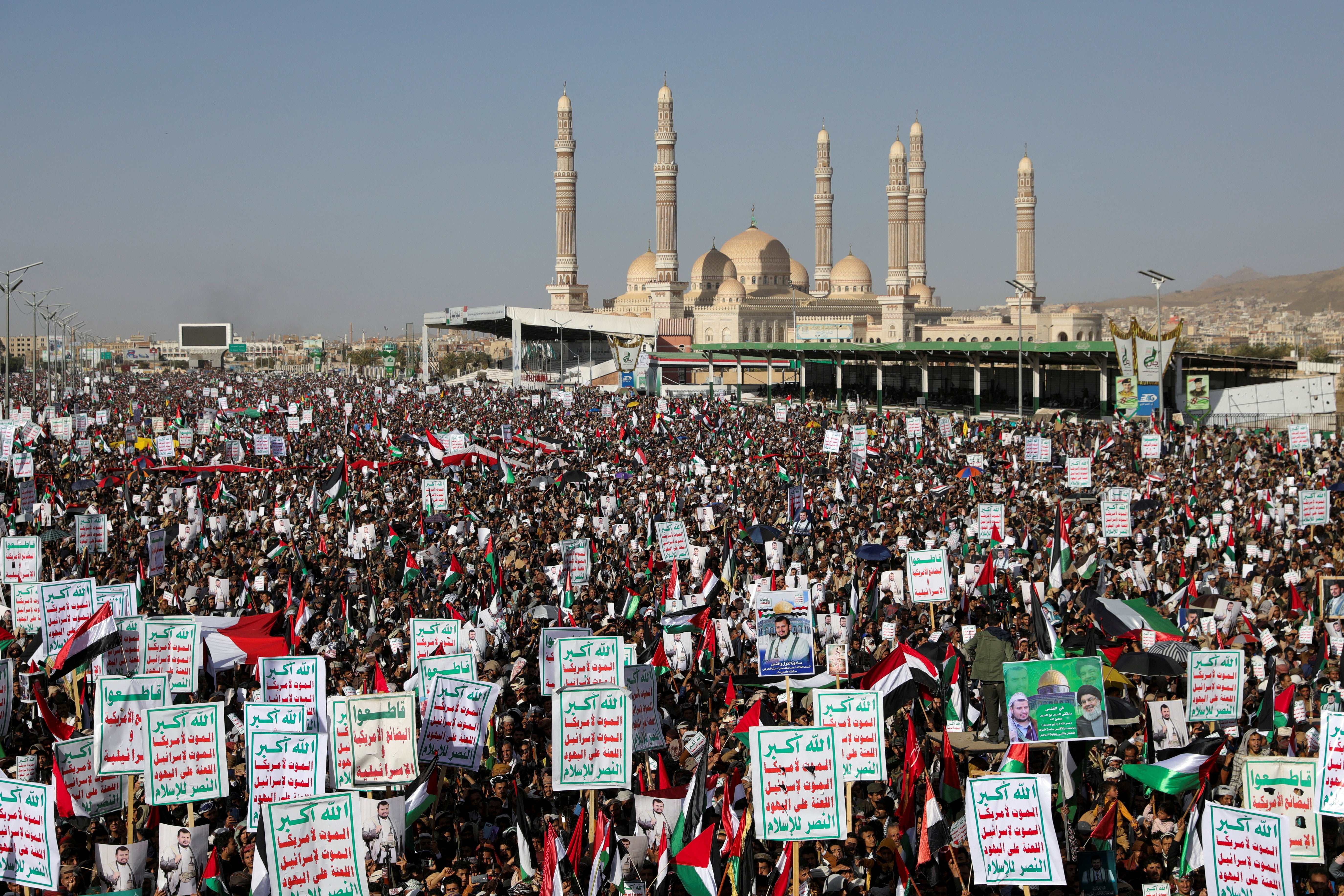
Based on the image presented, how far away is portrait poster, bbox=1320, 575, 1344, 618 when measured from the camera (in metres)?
11.4

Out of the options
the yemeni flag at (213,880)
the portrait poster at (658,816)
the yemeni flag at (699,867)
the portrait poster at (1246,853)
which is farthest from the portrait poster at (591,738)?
the portrait poster at (1246,853)

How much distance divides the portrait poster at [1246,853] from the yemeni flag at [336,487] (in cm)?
1521

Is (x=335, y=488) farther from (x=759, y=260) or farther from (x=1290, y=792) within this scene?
(x=759, y=260)

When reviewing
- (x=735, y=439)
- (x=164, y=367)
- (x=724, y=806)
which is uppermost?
(x=164, y=367)

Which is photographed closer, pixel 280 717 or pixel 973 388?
pixel 280 717

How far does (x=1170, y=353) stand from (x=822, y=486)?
56.6 ft

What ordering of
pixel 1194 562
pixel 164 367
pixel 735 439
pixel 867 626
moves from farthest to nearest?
pixel 164 367 < pixel 735 439 < pixel 1194 562 < pixel 867 626

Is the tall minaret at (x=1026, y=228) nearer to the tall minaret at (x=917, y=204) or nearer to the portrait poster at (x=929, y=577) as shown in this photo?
the tall minaret at (x=917, y=204)

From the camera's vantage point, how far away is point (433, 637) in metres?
9.60

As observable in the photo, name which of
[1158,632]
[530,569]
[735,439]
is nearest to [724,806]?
[1158,632]

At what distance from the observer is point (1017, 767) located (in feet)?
22.7

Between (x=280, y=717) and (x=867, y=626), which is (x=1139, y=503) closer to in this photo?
(x=867, y=626)

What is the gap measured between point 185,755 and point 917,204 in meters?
89.2

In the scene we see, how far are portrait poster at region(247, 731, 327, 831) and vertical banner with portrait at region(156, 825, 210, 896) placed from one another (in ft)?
1.73
